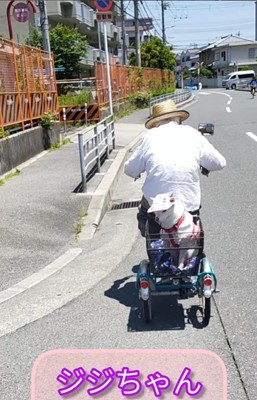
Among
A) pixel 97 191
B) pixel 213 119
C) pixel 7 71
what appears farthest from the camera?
pixel 213 119

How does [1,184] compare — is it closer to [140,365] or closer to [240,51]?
[140,365]

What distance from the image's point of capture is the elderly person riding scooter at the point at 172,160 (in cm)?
331

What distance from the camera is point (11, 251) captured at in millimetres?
4941

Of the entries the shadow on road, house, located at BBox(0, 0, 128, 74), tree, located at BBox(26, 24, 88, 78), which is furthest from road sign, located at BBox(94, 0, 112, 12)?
house, located at BBox(0, 0, 128, 74)

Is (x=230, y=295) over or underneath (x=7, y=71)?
underneath

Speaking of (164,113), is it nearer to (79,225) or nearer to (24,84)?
(79,225)

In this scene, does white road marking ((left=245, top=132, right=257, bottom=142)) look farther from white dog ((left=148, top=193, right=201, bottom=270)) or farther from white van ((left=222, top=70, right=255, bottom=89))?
white van ((left=222, top=70, right=255, bottom=89))

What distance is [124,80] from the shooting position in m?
25.7

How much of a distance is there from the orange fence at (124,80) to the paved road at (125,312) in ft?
45.7

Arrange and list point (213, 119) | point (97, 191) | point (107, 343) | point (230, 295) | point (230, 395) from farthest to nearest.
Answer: point (213, 119) → point (97, 191) → point (230, 295) → point (107, 343) → point (230, 395)

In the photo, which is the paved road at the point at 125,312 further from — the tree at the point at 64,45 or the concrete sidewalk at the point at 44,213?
the tree at the point at 64,45

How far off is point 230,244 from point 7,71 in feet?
21.2

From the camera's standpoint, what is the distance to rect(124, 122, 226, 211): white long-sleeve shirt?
3307mm

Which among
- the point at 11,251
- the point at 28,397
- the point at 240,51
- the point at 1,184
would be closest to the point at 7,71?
the point at 1,184
